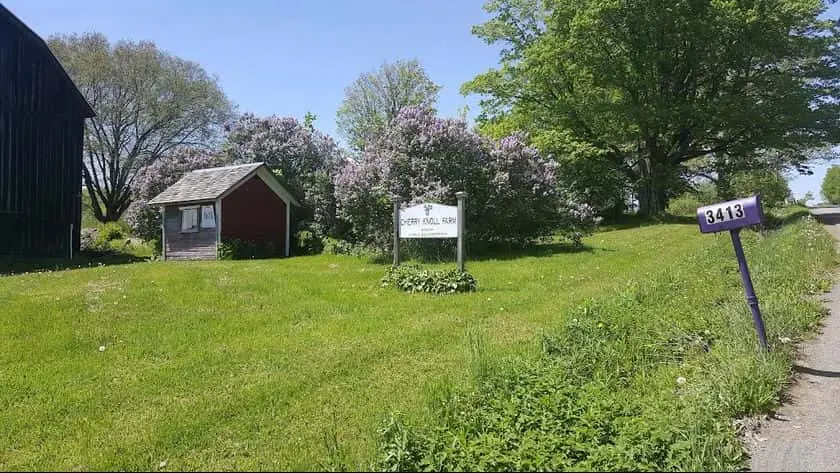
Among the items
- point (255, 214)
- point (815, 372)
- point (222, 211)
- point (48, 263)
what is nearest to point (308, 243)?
point (255, 214)

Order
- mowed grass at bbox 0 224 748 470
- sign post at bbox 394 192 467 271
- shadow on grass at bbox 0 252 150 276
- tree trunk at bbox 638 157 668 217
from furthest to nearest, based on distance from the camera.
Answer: tree trunk at bbox 638 157 668 217
shadow on grass at bbox 0 252 150 276
sign post at bbox 394 192 467 271
mowed grass at bbox 0 224 748 470

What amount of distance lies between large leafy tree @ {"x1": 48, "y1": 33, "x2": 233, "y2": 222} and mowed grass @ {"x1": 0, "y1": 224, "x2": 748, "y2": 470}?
96.8 ft

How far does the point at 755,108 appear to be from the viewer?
24000mm

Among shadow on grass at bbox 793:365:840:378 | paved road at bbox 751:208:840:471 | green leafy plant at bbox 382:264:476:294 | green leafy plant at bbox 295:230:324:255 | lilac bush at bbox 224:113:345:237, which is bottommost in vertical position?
paved road at bbox 751:208:840:471

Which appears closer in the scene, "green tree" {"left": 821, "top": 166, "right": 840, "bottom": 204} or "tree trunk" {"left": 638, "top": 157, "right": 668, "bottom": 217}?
"tree trunk" {"left": 638, "top": 157, "right": 668, "bottom": 217}

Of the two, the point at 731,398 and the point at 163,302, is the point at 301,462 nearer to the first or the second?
the point at 731,398

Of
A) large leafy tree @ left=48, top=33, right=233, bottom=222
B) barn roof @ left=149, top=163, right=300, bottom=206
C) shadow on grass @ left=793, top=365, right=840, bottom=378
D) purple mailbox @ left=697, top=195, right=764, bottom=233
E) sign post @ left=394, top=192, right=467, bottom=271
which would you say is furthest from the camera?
large leafy tree @ left=48, top=33, right=233, bottom=222

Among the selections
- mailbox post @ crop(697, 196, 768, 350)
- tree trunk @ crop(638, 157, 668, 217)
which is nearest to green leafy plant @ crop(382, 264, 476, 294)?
mailbox post @ crop(697, 196, 768, 350)

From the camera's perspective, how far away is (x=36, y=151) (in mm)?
19594

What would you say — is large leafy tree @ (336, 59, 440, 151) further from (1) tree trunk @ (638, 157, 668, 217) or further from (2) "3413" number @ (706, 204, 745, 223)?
(2) "3413" number @ (706, 204, 745, 223)

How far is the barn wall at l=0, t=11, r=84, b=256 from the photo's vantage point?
61.2ft

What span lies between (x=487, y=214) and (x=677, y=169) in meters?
17.2

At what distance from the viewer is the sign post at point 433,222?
33.2ft

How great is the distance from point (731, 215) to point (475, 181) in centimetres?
1128
